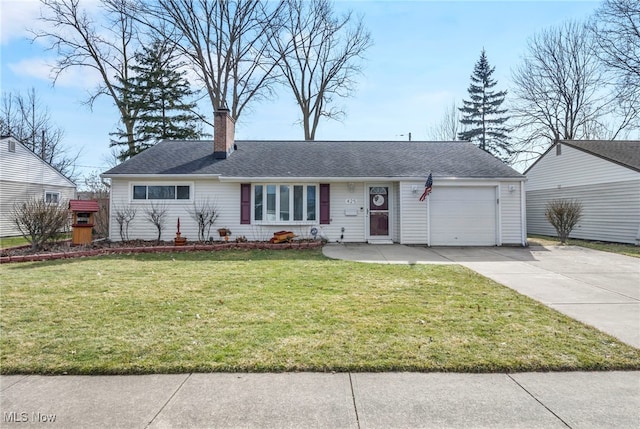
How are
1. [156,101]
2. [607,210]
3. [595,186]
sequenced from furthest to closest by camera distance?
1. [156,101]
2. [595,186]
3. [607,210]

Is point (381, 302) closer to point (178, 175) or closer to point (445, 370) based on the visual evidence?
point (445, 370)

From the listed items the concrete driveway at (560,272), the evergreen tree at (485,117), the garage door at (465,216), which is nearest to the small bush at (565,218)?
the concrete driveway at (560,272)

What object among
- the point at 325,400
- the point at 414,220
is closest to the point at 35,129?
the point at 414,220

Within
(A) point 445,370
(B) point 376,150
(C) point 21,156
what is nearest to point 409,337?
(A) point 445,370

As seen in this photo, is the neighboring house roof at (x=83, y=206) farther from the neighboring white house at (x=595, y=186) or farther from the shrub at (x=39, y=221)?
the neighboring white house at (x=595, y=186)

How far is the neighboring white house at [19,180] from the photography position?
16234 mm

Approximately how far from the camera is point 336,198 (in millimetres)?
12211

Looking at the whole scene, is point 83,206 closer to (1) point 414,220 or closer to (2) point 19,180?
(2) point 19,180

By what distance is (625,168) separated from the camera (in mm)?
12961

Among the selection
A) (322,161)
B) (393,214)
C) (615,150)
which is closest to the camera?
(393,214)

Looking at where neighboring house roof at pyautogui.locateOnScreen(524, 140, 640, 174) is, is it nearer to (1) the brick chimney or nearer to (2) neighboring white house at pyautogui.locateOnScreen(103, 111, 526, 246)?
(2) neighboring white house at pyautogui.locateOnScreen(103, 111, 526, 246)

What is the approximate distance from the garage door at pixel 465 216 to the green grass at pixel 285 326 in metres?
5.46

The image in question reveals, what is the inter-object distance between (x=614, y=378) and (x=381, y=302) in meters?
2.59

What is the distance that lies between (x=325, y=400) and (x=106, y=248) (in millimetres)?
10257
